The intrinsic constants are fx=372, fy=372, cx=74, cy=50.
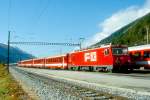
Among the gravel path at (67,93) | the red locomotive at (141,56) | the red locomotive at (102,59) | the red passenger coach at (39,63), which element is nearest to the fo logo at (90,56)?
the red locomotive at (102,59)

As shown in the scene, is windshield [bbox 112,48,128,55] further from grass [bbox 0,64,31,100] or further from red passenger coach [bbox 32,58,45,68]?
red passenger coach [bbox 32,58,45,68]

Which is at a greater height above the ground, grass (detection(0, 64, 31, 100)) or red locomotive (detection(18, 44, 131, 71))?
red locomotive (detection(18, 44, 131, 71))

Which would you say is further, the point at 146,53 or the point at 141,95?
the point at 146,53

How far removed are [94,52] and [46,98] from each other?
1092 inches

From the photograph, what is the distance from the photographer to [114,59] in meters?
39.2

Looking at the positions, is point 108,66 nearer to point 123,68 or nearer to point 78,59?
point 123,68

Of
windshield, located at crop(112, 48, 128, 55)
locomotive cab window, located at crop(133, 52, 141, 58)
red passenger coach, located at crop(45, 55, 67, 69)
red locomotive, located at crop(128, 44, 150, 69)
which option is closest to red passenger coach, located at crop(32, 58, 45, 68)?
red passenger coach, located at crop(45, 55, 67, 69)

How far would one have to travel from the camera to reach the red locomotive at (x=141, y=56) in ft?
127

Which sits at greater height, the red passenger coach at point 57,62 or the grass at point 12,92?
the red passenger coach at point 57,62

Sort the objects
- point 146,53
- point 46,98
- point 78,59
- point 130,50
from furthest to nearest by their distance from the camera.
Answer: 1. point 78,59
2. point 130,50
3. point 146,53
4. point 46,98

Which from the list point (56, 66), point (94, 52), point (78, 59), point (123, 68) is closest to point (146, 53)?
point (123, 68)

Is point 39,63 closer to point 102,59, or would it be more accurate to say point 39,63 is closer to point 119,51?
point 102,59

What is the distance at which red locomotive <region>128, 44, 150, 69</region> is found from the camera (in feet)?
127

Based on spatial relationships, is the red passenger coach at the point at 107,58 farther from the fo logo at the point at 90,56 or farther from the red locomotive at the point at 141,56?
the red locomotive at the point at 141,56
